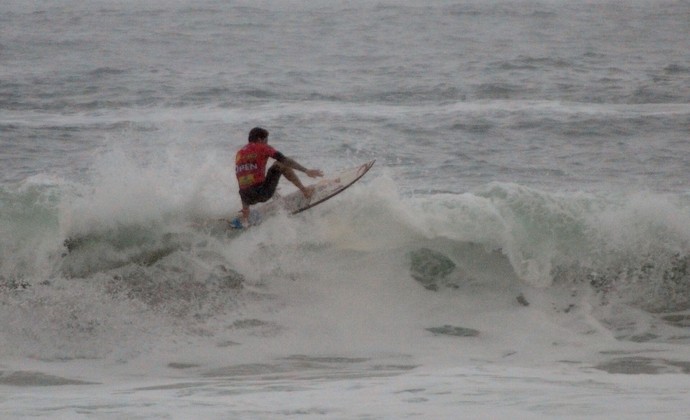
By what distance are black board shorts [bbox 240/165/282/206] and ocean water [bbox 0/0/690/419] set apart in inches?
13.3

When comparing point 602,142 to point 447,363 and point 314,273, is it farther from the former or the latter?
point 447,363

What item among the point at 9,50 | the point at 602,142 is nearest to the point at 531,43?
the point at 602,142

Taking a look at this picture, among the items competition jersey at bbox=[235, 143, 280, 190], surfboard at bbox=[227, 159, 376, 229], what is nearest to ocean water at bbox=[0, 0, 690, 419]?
surfboard at bbox=[227, 159, 376, 229]

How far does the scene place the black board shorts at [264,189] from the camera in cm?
1042

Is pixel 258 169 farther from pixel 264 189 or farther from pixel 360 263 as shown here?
pixel 360 263

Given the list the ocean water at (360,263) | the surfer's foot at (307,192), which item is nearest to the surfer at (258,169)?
the surfer's foot at (307,192)

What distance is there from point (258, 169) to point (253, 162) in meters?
0.09

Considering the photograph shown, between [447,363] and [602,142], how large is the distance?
9.83 metres

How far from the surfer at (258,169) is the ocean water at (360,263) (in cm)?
39

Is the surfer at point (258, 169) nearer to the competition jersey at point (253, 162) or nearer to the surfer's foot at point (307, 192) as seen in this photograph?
the competition jersey at point (253, 162)

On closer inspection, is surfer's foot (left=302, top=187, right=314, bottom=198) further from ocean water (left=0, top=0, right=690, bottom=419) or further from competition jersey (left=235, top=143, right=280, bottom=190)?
competition jersey (left=235, top=143, right=280, bottom=190)

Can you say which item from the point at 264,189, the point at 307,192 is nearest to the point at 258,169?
the point at 264,189

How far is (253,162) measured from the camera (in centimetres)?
1033

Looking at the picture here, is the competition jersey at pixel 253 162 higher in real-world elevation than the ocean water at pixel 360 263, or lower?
higher
